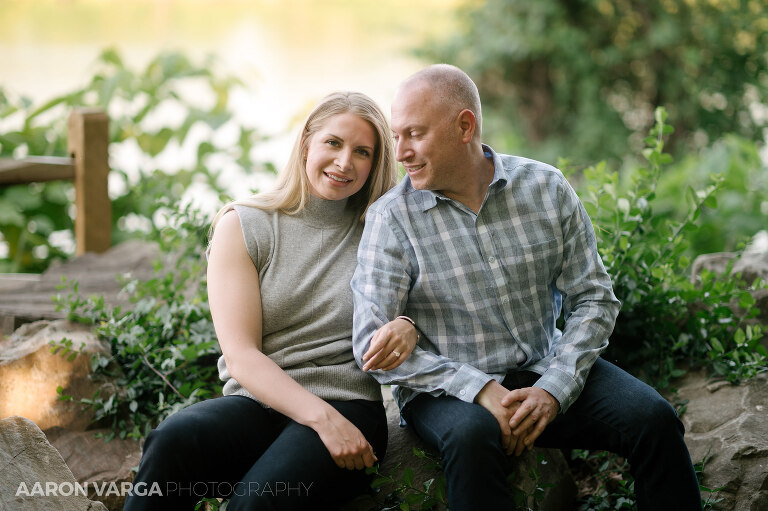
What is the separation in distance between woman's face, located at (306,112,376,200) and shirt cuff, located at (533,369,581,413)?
78 cm

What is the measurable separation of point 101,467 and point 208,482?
2.01ft

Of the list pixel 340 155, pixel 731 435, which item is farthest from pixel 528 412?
pixel 340 155

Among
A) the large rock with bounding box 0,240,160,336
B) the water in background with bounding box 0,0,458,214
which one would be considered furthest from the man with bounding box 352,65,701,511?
the water in background with bounding box 0,0,458,214

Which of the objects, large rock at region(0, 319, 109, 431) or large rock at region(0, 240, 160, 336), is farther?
large rock at region(0, 240, 160, 336)

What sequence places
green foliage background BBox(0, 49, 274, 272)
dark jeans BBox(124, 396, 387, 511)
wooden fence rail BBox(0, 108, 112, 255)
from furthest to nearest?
green foliage background BBox(0, 49, 274, 272) → wooden fence rail BBox(0, 108, 112, 255) → dark jeans BBox(124, 396, 387, 511)

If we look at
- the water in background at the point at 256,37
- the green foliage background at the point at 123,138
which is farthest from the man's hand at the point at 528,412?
the water in background at the point at 256,37

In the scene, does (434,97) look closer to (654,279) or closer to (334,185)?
(334,185)

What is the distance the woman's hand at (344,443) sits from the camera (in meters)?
1.92

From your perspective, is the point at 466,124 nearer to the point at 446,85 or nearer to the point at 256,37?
the point at 446,85

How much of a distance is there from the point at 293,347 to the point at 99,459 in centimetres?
80

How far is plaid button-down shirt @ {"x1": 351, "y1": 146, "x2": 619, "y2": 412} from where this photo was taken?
211cm

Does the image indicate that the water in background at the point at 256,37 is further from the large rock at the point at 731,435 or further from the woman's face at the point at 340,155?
the large rock at the point at 731,435

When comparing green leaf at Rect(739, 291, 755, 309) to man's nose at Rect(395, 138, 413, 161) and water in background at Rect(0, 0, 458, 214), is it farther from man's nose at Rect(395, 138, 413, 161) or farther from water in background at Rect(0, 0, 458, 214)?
water in background at Rect(0, 0, 458, 214)

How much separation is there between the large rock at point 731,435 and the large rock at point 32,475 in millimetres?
1780
